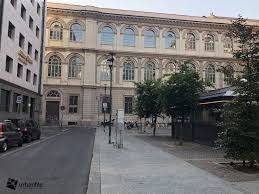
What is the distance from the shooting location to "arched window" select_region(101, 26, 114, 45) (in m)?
66.8

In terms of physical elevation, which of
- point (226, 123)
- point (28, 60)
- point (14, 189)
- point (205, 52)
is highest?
point (205, 52)

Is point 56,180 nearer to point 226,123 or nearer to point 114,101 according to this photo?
point 226,123

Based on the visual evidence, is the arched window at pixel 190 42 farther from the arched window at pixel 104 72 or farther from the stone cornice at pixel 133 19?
the arched window at pixel 104 72

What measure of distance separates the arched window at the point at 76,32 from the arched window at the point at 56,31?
180 centimetres

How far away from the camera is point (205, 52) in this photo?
7088 centimetres

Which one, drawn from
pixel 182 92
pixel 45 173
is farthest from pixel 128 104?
pixel 45 173

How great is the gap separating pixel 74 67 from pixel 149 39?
46.1ft

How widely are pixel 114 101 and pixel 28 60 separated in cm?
→ 2278

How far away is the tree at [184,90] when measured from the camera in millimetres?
25797

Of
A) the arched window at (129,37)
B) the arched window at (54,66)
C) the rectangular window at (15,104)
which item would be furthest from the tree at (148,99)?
the arched window at (129,37)

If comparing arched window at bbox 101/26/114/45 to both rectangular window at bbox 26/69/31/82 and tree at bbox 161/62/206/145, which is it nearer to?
rectangular window at bbox 26/69/31/82

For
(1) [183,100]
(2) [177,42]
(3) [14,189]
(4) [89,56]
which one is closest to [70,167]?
(3) [14,189]

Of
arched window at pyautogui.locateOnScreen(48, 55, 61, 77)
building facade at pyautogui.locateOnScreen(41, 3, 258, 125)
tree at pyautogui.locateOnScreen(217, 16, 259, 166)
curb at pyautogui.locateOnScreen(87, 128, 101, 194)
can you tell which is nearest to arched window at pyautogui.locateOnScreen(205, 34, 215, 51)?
building facade at pyautogui.locateOnScreen(41, 3, 258, 125)

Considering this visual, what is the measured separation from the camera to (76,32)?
65.6 meters
